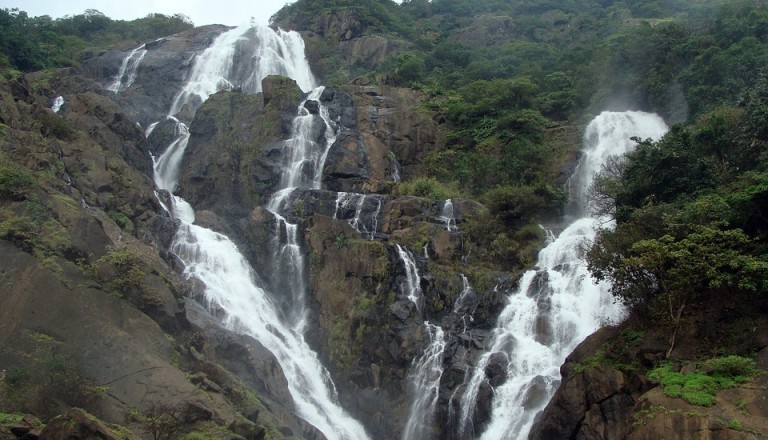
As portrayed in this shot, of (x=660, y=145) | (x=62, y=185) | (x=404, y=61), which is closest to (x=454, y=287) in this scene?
(x=660, y=145)

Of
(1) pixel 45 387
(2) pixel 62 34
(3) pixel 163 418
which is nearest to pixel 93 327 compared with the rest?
(1) pixel 45 387

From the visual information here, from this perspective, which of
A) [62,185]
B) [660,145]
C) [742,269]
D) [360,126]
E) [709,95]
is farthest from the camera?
[360,126]

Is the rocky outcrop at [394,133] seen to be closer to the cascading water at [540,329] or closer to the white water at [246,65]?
the white water at [246,65]

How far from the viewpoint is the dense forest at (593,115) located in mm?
17500

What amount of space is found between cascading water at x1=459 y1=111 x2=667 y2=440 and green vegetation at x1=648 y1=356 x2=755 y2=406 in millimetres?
6038

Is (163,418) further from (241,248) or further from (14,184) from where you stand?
(241,248)

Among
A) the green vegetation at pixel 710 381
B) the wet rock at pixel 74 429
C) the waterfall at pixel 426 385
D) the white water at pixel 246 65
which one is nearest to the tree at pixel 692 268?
the green vegetation at pixel 710 381

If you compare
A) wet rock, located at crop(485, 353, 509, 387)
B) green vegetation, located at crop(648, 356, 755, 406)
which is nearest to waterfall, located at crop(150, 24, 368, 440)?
wet rock, located at crop(485, 353, 509, 387)

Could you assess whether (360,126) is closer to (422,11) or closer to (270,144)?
(270,144)

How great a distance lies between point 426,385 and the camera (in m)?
25.6

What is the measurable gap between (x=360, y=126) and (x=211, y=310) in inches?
827

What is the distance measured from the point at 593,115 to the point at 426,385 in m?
25.8

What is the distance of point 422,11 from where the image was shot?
290 feet

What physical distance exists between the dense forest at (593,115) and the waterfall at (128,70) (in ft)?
15.5
